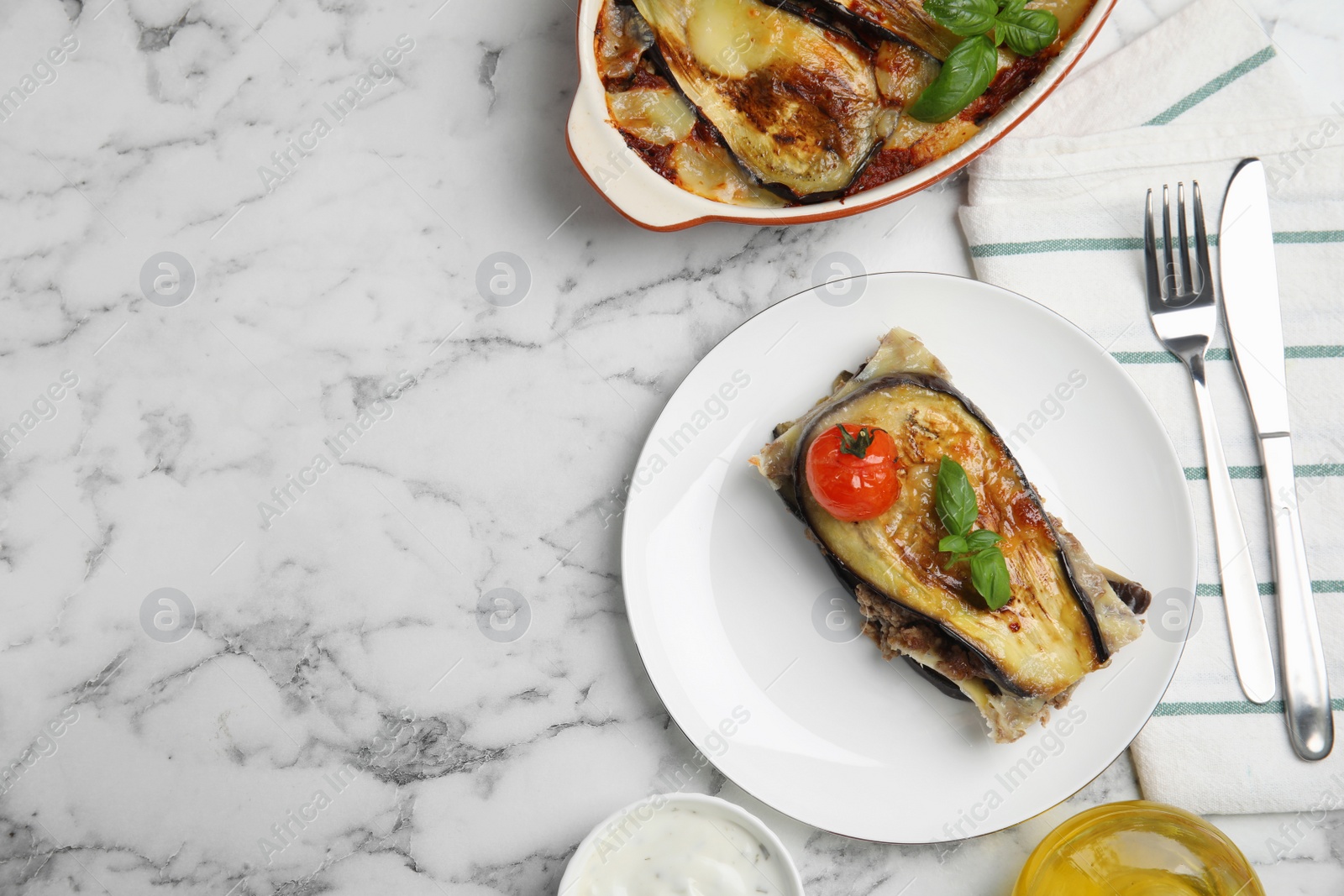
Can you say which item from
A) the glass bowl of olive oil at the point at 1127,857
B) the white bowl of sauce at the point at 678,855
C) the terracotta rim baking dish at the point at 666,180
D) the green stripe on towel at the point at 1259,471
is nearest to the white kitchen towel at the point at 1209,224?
the green stripe on towel at the point at 1259,471

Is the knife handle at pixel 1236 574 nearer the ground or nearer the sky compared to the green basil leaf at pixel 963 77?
→ nearer the ground

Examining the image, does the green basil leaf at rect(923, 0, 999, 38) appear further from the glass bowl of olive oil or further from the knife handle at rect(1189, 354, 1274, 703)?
the glass bowl of olive oil

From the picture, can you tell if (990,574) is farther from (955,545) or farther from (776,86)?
(776,86)

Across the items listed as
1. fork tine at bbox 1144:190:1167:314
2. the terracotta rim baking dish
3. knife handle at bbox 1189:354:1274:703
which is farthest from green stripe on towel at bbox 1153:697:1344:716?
the terracotta rim baking dish

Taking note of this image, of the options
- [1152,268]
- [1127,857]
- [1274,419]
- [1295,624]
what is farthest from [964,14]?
[1127,857]

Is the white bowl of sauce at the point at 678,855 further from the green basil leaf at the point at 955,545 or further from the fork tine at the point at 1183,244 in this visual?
the fork tine at the point at 1183,244

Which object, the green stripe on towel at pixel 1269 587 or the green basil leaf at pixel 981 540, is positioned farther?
the green stripe on towel at pixel 1269 587

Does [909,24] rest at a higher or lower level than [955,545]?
higher
